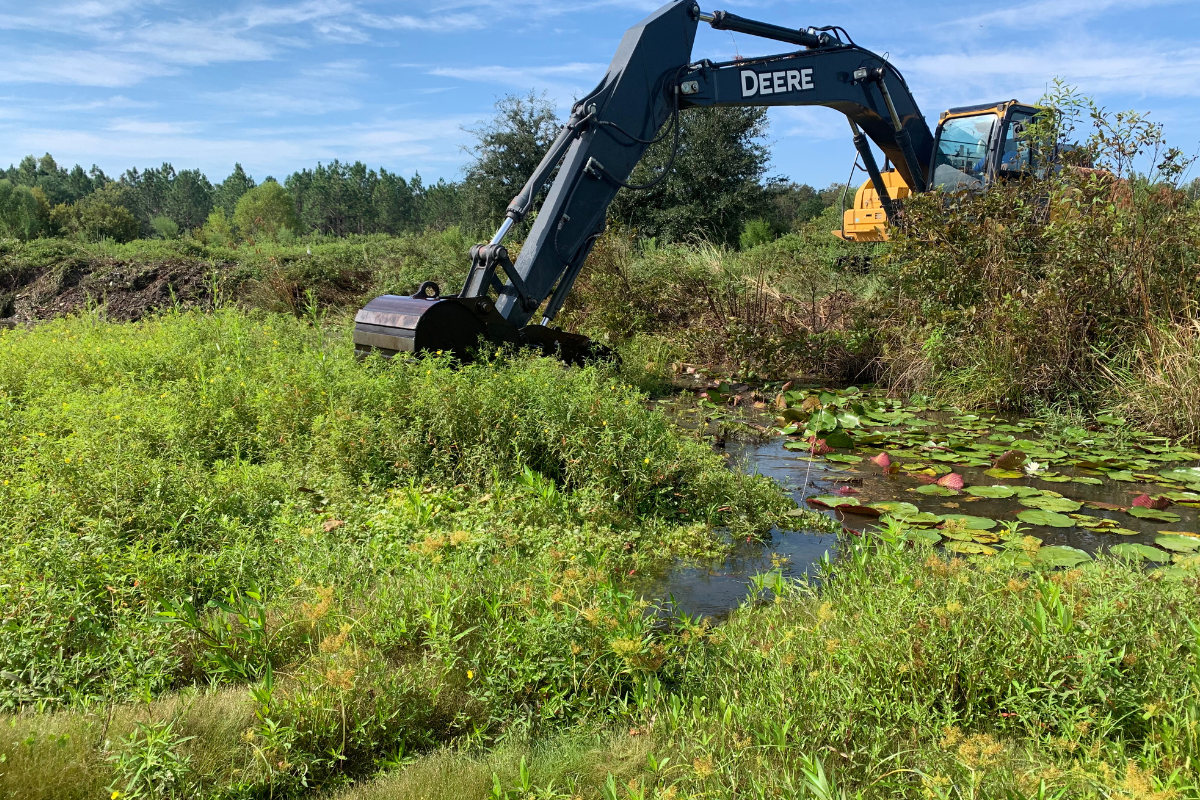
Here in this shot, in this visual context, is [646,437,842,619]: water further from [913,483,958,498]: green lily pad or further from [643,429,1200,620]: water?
[913,483,958,498]: green lily pad

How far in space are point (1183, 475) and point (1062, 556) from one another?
2185 millimetres

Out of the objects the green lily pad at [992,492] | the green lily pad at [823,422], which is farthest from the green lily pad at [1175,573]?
the green lily pad at [823,422]

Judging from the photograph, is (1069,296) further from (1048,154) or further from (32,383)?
(32,383)

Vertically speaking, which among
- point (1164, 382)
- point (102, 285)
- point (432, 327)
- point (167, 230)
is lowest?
point (1164, 382)

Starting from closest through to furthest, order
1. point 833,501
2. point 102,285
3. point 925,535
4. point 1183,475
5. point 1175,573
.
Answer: point 1175,573 < point 925,535 < point 833,501 < point 1183,475 < point 102,285

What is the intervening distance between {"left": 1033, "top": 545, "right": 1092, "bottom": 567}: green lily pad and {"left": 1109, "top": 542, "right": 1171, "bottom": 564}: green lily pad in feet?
0.42

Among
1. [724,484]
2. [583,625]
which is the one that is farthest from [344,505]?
[724,484]

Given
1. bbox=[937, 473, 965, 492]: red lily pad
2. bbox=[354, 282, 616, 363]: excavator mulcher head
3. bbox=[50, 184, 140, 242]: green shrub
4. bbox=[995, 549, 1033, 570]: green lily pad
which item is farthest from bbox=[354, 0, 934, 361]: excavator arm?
bbox=[50, 184, 140, 242]: green shrub

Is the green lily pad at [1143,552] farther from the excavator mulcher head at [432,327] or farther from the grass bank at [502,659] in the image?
the excavator mulcher head at [432,327]

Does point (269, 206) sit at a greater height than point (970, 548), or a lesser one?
greater

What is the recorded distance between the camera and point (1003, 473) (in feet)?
17.9

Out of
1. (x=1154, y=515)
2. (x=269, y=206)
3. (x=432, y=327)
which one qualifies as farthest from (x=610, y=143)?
(x=269, y=206)

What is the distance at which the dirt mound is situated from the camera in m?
14.8

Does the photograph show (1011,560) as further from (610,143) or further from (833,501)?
(610,143)
